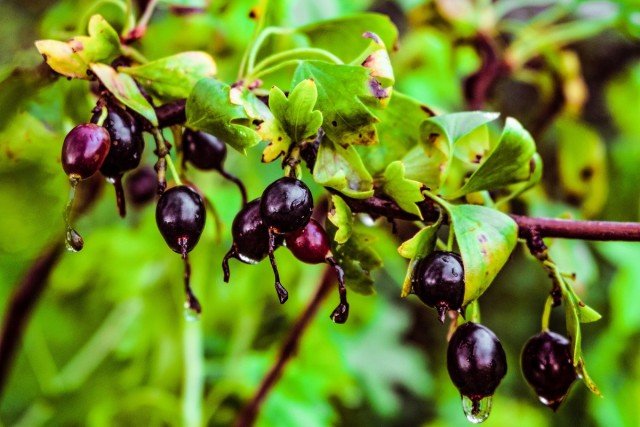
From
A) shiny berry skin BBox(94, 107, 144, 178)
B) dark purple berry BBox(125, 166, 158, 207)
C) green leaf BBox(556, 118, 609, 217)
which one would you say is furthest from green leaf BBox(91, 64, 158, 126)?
green leaf BBox(556, 118, 609, 217)

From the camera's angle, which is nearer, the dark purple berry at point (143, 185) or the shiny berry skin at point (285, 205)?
the shiny berry skin at point (285, 205)

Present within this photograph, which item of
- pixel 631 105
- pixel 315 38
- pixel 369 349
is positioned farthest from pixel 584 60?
pixel 315 38

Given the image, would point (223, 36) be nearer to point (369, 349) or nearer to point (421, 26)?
point (421, 26)

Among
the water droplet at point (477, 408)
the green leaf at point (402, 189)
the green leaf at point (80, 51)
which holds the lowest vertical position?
the water droplet at point (477, 408)

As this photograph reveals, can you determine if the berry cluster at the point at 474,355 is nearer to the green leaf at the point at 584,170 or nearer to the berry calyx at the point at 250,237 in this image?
the berry calyx at the point at 250,237

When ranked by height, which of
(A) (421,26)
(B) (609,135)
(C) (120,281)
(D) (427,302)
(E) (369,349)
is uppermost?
(D) (427,302)

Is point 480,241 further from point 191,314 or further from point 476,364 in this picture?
point 191,314

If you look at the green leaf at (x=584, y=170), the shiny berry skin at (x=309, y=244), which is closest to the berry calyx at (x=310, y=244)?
the shiny berry skin at (x=309, y=244)
